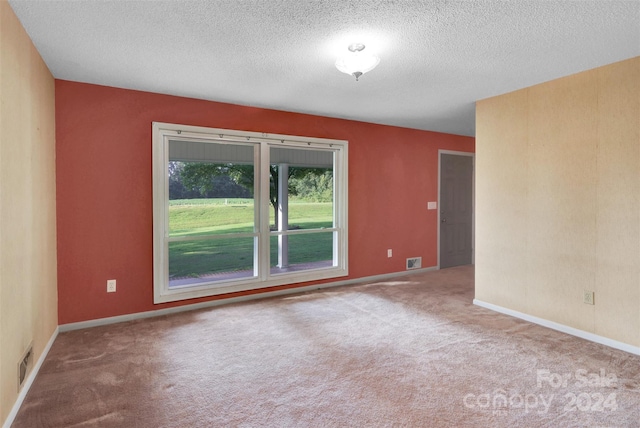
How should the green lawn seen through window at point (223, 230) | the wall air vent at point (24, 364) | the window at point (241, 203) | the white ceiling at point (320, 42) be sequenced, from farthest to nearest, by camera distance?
the green lawn seen through window at point (223, 230)
the window at point (241, 203)
the wall air vent at point (24, 364)
the white ceiling at point (320, 42)

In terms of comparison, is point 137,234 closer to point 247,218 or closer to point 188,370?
point 247,218

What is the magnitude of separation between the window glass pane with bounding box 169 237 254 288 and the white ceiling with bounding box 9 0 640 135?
185 centimetres

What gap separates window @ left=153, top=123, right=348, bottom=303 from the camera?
386cm

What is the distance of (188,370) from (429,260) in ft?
14.5

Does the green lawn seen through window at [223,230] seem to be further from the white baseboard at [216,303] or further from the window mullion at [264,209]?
the white baseboard at [216,303]

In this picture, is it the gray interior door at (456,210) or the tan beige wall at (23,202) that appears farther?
the gray interior door at (456,210)

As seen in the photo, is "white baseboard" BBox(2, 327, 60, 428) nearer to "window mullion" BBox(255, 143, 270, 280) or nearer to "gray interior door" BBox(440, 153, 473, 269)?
"window mullion" BBox(255, 143, 270, 280)

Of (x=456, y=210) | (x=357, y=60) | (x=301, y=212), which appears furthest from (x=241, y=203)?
(x=456, y=210)

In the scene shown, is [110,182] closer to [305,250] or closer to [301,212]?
[301,212]

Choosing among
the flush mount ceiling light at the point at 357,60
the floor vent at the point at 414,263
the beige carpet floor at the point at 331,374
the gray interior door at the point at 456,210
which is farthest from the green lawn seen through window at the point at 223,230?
the flush mount ceiling light at the point at 357,60

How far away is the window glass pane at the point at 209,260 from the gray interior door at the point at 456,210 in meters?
3.40

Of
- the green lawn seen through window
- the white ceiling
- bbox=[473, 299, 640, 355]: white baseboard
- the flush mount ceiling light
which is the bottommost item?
bbox=[473, 299, 640, 355]: white baseboard

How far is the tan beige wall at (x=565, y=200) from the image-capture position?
113 inches

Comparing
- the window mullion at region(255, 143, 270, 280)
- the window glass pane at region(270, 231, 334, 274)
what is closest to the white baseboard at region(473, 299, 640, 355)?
the window glass pane at region(270, 231, 334, 274)
